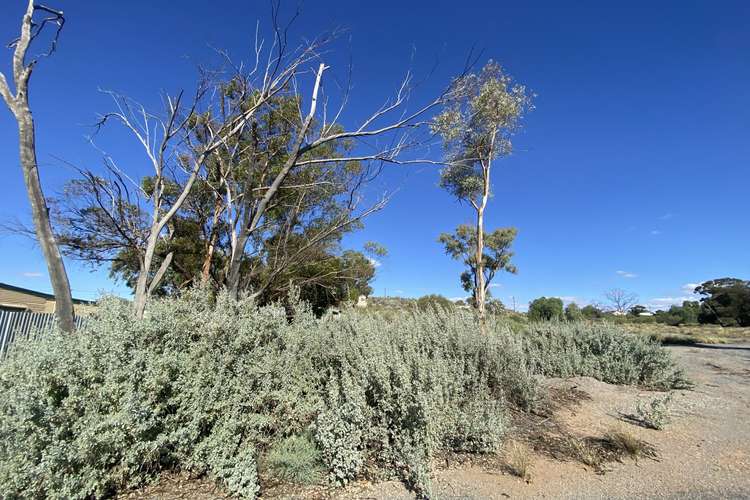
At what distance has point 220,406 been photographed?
2.80 m

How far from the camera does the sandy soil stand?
8.71ft

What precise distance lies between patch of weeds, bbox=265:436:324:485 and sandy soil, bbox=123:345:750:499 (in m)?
0.10

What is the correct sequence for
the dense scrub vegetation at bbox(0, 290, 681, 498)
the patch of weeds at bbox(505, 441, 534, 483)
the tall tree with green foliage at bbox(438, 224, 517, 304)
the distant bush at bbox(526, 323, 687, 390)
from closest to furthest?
the dense scrub vegetation at bbox(0, 290, 681, 498) → the patch of weeds at bbox(505, 441, 534, 483) → the distant bush at bbox(526, 323, 687, 390) → the tall tree with green foliage at bbox(438, 224, 517, 304)

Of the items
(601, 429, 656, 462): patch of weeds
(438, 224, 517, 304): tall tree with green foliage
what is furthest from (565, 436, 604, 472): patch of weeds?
(438, 224, 517, 304): tall tree with green foliage

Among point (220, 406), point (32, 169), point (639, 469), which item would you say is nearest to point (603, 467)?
point (639, 469)

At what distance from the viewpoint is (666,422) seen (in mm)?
4105

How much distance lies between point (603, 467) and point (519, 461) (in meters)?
0.79

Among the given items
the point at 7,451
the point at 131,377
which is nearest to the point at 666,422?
the point at 131,377

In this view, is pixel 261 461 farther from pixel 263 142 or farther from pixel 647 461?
pixel 263 142

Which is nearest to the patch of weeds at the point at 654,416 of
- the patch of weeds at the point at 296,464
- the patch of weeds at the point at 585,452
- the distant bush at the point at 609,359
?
the patch of weeds at the point at 585,452

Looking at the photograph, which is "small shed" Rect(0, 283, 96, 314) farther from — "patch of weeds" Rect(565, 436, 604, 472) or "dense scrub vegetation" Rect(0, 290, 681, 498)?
"patch of weeds" Rect(565, 436, 604, 472)

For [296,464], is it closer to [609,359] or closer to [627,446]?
[627,446]

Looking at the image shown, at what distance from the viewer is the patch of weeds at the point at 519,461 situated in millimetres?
2863

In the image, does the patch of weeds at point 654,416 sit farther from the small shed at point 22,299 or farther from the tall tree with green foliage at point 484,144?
the small shed at point 22,299
